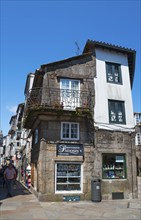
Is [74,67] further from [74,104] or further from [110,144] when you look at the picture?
[110,144]

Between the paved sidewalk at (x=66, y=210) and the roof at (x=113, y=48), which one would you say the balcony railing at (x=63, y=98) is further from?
the paved sidewalk at (x=66, y=210)

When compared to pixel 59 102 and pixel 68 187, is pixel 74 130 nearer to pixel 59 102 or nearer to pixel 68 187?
pixel 59 102

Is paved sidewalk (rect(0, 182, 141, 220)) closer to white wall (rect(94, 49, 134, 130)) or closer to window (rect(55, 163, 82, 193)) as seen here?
window (rect(55, 163, 82, 193))

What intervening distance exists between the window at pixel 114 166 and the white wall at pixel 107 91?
5.79 feet

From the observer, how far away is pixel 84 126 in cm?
1355

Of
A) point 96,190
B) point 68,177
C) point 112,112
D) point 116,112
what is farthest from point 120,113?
point 68,177

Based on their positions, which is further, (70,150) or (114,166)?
(114,166)

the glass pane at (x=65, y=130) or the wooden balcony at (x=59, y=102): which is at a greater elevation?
the wooden balcony at (x=59, y=102)

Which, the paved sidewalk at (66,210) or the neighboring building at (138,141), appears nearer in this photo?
the paved sidewalk at (66,210)

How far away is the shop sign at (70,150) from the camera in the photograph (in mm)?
12797

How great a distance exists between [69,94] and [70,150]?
3320mm

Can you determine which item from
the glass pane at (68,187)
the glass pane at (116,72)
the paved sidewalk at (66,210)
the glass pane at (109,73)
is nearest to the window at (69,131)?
the glass pane at (68,187)

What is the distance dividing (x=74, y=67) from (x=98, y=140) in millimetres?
4801

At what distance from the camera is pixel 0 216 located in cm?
866
